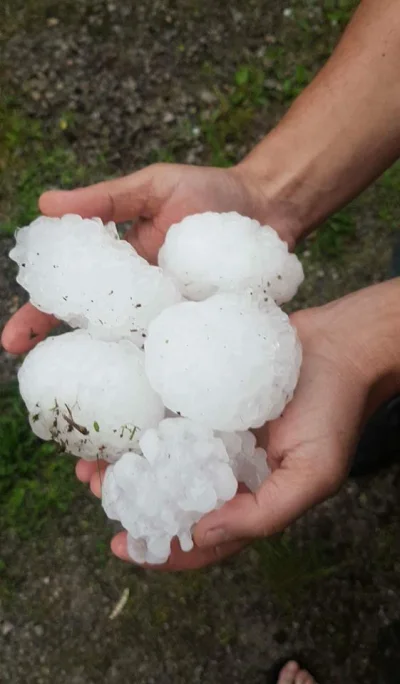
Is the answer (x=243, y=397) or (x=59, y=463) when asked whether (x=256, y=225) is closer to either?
(x=243, y=397)

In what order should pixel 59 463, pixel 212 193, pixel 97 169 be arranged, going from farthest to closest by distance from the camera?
pixel 97 169 < pixel 59 463 < pixel 212 193

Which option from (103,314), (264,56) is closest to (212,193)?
(103,314)

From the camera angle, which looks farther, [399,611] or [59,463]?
[59,463]

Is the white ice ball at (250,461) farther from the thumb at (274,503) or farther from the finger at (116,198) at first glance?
the finger at (116,198)

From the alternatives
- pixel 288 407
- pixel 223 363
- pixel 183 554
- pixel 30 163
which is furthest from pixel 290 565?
pixel 30 163

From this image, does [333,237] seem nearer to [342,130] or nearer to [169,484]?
[342,130]

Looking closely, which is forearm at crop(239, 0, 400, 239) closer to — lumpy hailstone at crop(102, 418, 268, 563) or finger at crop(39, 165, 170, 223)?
finger at crop(39, 165, 170, 223)

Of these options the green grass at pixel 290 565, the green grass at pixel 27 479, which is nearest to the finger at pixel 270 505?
the green grass at pixel 290 565
